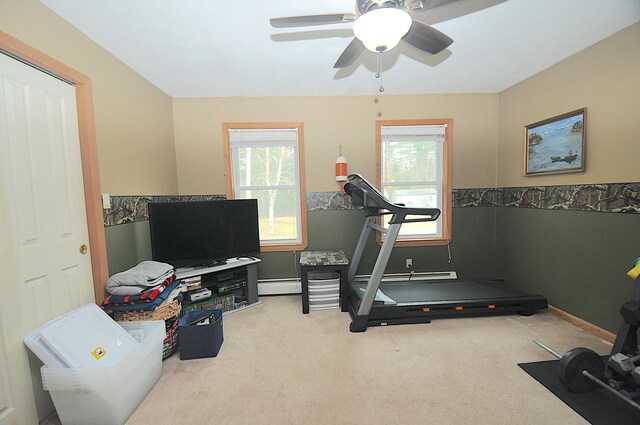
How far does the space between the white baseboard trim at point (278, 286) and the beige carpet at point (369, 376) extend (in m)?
0.67

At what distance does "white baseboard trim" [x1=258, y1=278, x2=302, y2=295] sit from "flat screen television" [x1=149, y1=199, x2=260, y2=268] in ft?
1.88

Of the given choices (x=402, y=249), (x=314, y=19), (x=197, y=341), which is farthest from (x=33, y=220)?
(x=402, y=249)

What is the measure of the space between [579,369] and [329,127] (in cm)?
308

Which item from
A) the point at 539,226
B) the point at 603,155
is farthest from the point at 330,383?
the point at 603,155

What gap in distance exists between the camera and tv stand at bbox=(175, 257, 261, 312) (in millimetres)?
2547

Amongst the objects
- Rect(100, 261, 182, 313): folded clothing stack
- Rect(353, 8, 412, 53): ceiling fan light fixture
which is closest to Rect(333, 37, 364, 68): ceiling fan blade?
Rect(353, 8, 412, 53): ceiling fan light fixture

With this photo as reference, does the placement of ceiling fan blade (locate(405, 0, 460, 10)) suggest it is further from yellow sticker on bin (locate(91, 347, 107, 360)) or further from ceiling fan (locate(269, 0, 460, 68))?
yellow sticker on bin (locate(91, 347, 107, 360))

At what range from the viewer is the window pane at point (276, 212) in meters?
3.31

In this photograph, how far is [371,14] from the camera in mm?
1269

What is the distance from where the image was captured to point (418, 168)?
3.35 metres

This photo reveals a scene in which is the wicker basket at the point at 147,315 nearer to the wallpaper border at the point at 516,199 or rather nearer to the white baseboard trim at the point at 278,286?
the wallpaper border at the point at 516,199

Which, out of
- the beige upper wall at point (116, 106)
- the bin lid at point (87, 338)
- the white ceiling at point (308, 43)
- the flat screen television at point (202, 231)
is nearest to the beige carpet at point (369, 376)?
the bin lid at point (87, 338)

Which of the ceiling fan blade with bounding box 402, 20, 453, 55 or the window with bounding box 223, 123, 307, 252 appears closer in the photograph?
the ceiling fan blade with bounding box 402, 20, 453, 55

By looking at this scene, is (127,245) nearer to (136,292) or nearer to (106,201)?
(106,201)
